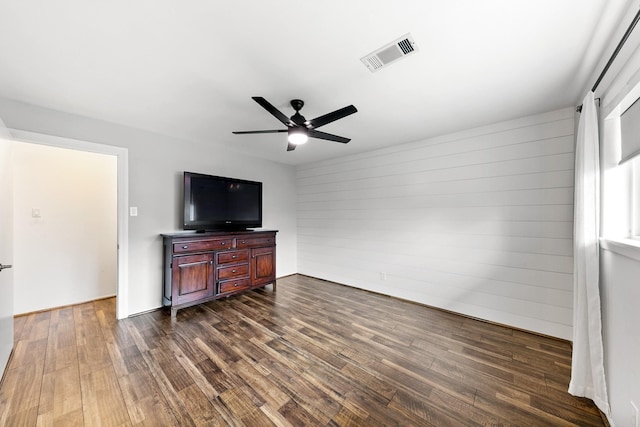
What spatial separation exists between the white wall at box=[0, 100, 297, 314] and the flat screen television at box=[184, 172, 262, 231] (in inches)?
11.1

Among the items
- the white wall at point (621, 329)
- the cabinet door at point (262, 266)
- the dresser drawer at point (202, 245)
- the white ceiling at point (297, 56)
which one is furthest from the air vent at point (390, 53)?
the cabinet door at point (262, 266)

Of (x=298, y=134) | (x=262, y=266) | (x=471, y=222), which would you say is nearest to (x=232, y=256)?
(x=262, y=266)

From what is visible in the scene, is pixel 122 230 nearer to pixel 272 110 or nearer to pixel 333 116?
pixel 272 110

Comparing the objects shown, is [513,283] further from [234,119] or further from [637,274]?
[234,119]

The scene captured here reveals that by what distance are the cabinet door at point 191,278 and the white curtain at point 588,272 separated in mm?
3787

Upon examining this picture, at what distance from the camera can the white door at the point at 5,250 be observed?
1912mm

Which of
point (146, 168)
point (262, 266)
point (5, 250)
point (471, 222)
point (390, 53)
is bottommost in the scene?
point (262, 266)

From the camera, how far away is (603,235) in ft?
5.49

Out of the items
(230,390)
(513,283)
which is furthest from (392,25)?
(513,283)

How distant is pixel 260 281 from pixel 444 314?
279cm

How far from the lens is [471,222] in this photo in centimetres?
310

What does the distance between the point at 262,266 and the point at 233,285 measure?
581mm

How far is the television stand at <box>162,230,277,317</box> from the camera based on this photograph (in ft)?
10.1

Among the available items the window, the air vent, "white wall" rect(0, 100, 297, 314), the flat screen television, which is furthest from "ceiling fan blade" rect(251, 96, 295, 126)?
the window
